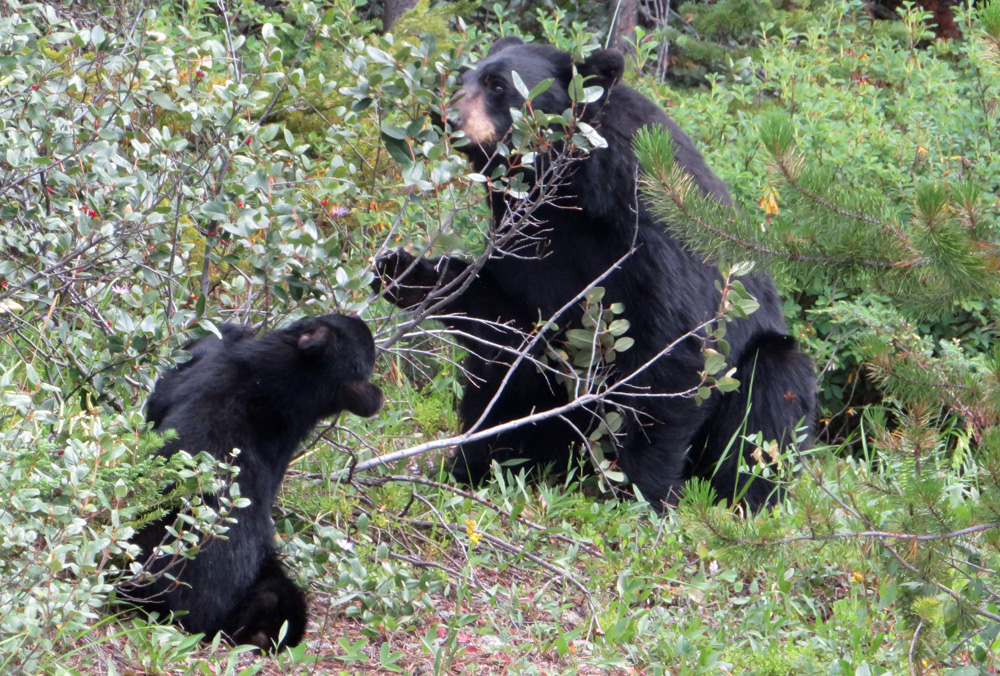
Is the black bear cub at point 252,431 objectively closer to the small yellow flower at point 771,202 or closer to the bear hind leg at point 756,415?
the bear hind leg at point 756,415

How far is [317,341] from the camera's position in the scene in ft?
12.0

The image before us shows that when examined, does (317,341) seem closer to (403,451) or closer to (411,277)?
(403,451)

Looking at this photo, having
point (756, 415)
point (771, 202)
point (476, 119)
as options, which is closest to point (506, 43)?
point (476, 119)

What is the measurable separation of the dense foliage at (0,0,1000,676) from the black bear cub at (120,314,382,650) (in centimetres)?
12

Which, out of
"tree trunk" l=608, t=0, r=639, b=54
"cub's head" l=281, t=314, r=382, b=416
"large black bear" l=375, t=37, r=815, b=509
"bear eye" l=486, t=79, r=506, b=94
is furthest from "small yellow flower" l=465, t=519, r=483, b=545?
"tree trunk" l=608, t=0, r=639, b=54

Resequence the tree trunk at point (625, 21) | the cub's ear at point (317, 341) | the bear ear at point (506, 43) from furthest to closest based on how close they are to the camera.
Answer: the tree trunk at point (625, 21)
the bear ear at point (506, 43)
the cub's ear at point (317, 341)

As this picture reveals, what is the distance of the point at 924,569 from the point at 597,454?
6.93ft

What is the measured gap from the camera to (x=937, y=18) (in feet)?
36.7

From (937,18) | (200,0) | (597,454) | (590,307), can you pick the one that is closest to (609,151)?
(590,307)

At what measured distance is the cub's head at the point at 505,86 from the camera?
4.97 m

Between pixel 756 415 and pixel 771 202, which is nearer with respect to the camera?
pixel 756 415

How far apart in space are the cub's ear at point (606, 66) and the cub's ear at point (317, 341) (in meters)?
1.95

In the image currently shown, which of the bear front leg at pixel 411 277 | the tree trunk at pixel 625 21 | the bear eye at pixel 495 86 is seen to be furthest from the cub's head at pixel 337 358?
the tree trunk at pixel 625 21

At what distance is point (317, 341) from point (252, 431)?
362mm
